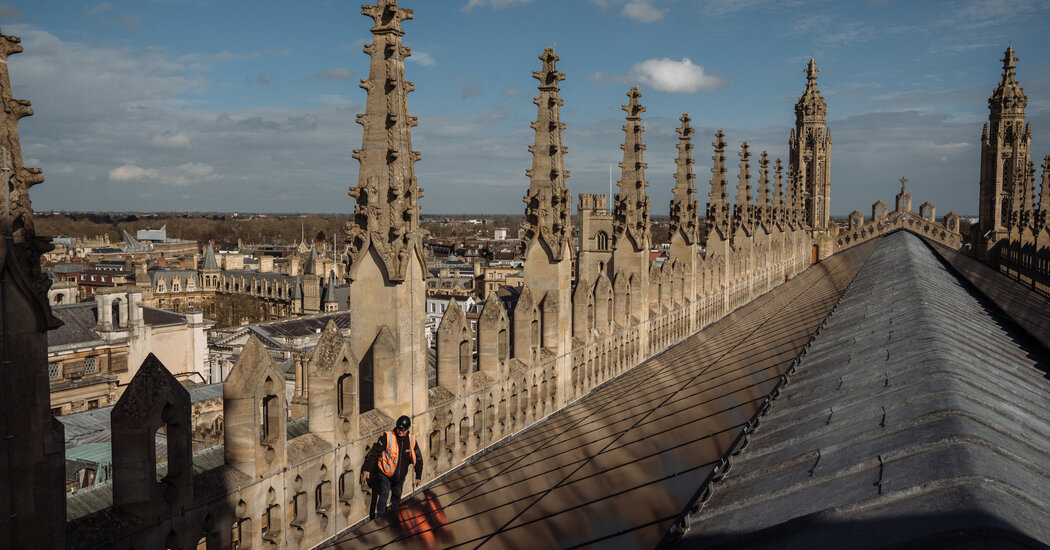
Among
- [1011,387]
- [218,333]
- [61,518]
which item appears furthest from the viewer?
Answer: [218,333]

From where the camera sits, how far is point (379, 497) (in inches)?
322

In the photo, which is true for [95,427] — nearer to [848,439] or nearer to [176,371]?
[176,371]

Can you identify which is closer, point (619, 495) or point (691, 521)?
point (691, 521)

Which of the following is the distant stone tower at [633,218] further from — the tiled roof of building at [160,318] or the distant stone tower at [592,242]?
the tiled roof of building at [160,318]

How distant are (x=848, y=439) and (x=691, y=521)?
2.86ft

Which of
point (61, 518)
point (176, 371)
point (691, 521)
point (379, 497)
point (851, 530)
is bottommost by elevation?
point (176, 371)

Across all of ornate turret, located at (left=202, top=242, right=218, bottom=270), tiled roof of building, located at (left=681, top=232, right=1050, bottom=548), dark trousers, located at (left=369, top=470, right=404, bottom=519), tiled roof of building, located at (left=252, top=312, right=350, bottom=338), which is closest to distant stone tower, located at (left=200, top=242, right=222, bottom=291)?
ornate turret, located at (left=202, top=242, right=218, bottom=270)

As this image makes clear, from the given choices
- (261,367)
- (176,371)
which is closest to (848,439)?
(261,367)

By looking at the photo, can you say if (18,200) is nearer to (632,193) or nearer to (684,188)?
(632,193)

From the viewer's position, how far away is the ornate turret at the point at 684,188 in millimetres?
22297

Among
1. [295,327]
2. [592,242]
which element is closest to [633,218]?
[592,242]

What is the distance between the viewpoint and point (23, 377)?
5.44 metres

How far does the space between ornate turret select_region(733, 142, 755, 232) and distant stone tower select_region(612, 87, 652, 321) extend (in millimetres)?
14424

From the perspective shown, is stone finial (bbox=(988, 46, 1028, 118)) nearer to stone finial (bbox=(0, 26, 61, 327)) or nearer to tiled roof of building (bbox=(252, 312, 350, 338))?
tiled roof of building (bbox=(252, 312, 350, 338))
